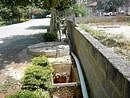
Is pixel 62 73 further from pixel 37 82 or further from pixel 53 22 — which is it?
pixel 53 22

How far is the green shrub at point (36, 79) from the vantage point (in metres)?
8.09

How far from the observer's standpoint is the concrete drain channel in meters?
9.38

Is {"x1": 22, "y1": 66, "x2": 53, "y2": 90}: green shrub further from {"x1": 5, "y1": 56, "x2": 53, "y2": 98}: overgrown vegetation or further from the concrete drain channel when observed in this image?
the concrete drain channel

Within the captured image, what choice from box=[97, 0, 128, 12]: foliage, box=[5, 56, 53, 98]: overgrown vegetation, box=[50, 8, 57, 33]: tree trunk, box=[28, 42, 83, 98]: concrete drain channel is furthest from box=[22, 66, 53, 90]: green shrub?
box=[97, 0, 128, 12]: foliage

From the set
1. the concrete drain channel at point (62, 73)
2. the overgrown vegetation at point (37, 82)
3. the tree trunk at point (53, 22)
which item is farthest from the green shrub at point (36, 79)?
the tree trunk at point (53, 22)

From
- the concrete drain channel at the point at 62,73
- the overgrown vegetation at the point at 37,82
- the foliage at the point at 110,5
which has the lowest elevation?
the concrete drain channel at the point at 62,73

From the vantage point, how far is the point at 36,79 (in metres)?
8.33

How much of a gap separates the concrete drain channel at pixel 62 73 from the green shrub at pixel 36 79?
2.00 ft

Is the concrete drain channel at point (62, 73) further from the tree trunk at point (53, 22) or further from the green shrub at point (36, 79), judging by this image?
the tree trunk at point (53, 22)

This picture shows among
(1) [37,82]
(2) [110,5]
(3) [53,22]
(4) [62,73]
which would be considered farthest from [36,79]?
(2) [110,5]

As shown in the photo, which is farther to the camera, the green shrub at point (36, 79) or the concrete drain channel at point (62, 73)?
the concrete drain channel at point (62, 73)

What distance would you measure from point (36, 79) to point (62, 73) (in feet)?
12.8

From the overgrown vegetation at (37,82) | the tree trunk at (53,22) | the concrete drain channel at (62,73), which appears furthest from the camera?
the tree trunk at (53,22)

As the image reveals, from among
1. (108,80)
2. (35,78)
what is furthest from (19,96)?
(108,80)
